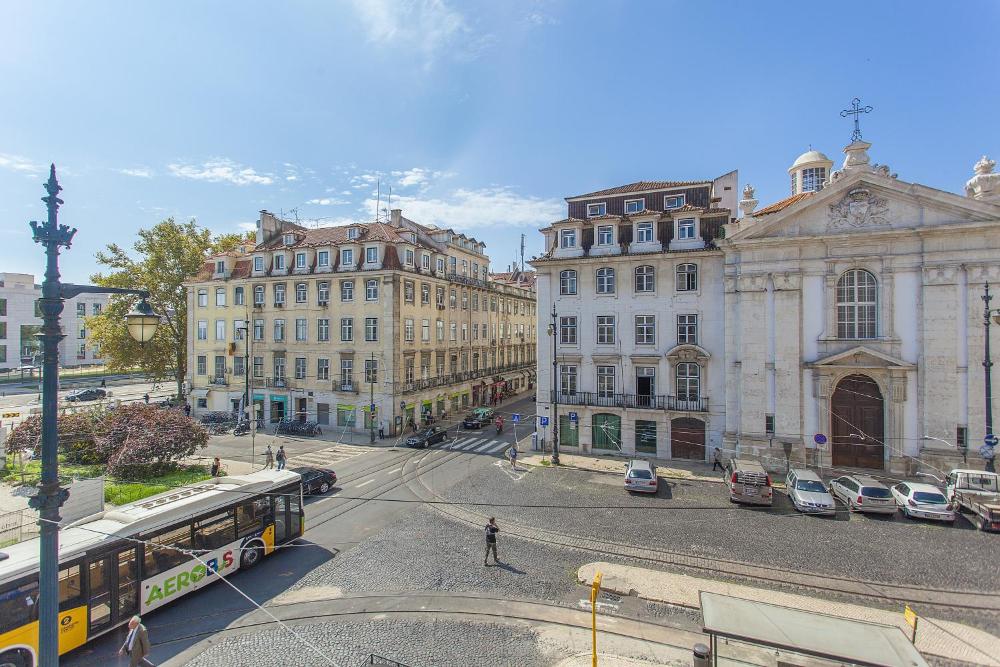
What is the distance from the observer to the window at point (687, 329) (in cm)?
2952

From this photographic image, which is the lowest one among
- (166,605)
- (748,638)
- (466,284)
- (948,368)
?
(166,605)

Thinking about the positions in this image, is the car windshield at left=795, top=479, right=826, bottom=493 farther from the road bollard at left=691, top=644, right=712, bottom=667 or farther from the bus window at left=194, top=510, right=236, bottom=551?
the bus window at left=194, top=510, right=236, bottom=551

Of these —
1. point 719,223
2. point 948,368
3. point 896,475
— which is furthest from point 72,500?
point 948,368

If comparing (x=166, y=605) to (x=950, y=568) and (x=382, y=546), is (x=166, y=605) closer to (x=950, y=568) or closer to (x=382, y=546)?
(x=382, y=546)

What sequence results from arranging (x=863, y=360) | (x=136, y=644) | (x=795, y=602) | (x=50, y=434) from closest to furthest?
(x=50, y=434) < (x=136, y=644) < (x=795, y=602) < (x=863, y=360)

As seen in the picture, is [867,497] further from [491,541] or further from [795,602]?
[491,541]

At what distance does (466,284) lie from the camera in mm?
47375

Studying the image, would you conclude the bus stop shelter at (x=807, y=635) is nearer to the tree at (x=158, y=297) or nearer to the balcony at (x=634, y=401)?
the balcony at (x=634, y=401)

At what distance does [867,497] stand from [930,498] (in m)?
2.22

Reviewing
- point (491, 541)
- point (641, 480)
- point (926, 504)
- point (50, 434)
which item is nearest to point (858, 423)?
point (926, 504)

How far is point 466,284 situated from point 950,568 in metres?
38.2

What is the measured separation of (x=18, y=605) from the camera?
1023cm

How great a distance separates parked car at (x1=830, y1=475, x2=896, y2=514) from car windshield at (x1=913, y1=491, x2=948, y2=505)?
0.85 meters

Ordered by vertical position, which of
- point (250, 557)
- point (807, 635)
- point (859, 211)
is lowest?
point (250, 557)
